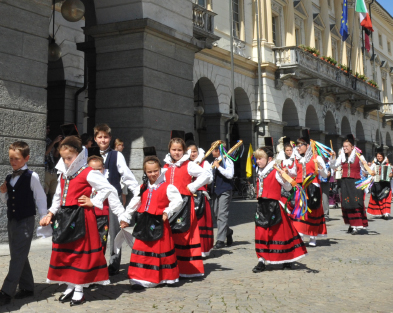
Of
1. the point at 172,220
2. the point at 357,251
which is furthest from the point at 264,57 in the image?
the point at 172,220

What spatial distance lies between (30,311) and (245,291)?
7.17ft

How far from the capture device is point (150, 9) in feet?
37.7

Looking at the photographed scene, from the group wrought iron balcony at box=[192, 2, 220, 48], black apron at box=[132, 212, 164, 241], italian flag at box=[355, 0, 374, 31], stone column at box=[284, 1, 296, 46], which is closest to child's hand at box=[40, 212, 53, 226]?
black apron at box=[132, 212, 164, 241]

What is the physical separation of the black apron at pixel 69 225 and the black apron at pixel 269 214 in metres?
2.71

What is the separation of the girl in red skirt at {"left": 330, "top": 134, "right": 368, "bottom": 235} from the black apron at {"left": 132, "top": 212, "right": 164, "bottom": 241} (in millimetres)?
5870

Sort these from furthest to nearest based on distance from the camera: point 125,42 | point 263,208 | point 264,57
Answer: point 264,57
point 125,42
point 263,208

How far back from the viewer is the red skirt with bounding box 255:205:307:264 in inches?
281

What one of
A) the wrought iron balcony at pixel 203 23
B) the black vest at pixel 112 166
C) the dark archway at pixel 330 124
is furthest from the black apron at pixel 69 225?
the dark archway at pixel 330 124

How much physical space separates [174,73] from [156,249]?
21.3ft

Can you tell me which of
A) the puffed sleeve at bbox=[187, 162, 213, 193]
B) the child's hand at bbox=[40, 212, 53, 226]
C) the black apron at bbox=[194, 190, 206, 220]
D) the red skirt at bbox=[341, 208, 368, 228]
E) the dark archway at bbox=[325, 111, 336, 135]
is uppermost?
the dark archway at bbox=[325, 111, 336, 135]

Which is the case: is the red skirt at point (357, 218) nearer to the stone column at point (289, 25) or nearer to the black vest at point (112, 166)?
the black vest at point (112, 166)

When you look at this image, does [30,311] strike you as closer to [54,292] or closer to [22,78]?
[54,292]

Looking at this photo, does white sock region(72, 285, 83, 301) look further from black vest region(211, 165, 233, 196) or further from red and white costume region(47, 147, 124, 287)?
black vest region(211, 165, 233, 196)

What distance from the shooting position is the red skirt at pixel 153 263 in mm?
6008
